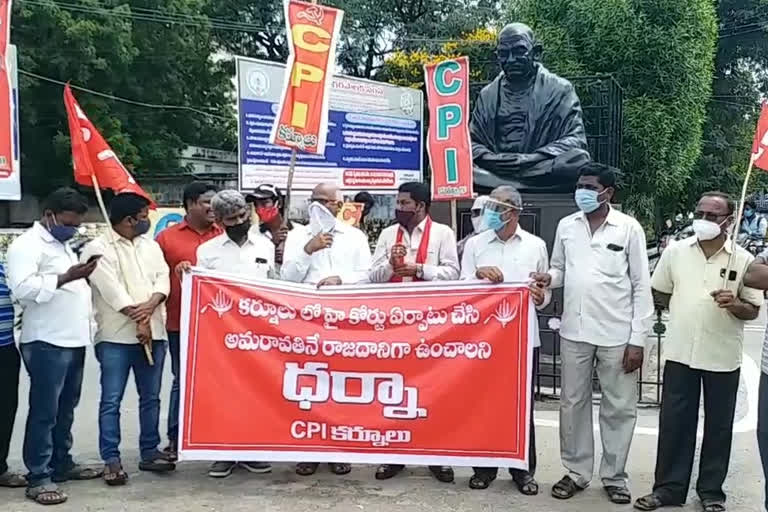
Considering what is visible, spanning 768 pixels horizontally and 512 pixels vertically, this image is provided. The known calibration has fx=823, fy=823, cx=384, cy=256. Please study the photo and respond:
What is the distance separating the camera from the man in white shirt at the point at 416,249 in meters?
5.14

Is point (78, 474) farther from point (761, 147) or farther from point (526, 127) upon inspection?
point (526, 127)

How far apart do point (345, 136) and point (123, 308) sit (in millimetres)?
12942

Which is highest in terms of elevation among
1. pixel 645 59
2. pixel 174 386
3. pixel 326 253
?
pixel 645 59

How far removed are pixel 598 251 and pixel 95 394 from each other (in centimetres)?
519

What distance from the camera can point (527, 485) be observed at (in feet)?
16.2

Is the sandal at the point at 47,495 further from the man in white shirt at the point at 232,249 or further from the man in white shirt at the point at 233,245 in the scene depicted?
the man in white shirt at the point at 233,245

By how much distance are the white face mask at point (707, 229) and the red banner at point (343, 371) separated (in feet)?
3.87

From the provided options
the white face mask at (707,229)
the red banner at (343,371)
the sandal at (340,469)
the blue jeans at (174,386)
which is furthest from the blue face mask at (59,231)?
the white face mask at (707,229)

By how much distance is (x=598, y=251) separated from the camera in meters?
4.75

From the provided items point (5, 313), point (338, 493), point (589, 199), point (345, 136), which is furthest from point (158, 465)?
point (345, 136)

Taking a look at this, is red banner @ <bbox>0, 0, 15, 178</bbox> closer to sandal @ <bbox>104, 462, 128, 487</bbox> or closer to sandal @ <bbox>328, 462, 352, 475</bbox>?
sandal @ <bbox>104, 462, 128, 487</bbox>

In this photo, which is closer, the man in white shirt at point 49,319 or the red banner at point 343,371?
the man in white shirt at point 49,319

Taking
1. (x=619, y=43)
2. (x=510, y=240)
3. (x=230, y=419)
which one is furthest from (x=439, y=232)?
(x=619, y=43)

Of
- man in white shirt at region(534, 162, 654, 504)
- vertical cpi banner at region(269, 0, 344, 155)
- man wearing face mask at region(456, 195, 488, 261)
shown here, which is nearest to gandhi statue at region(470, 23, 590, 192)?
man wearing face mask at region(456, 195, 488, 261)
